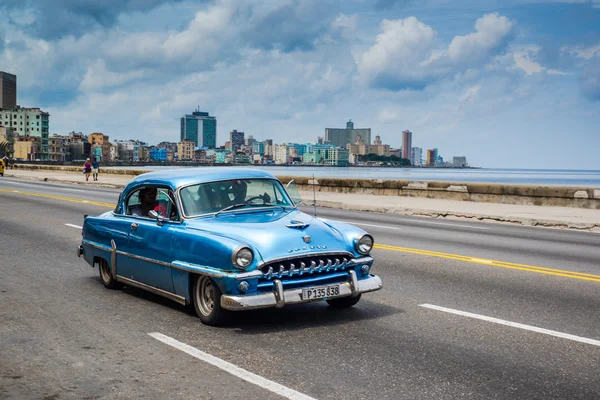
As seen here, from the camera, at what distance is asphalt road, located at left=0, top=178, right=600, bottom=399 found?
16.6ft

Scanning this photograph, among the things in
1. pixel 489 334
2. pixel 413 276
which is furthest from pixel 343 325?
pixel 413 276

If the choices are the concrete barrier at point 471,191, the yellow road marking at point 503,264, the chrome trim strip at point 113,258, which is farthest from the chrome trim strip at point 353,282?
the concrete barrier at point 471,191

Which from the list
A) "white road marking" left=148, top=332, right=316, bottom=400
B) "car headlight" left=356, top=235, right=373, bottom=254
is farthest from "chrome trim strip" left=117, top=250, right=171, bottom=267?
"car headlight" left=356, top=235, right=373, bottom=254

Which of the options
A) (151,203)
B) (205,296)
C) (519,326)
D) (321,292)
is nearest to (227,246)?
(205,296)

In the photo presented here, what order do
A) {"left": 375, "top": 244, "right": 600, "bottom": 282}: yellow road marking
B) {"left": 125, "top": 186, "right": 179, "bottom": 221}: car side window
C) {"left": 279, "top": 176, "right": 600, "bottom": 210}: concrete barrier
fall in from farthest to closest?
{"left": 279, "top": 176, "right": 600, "bottom": 210}: concrete barrier, {"left": 375, "top": 244, "right": 600, "bottom": 282}: yellow road marking, {"left": 125, "top": 186, "right": 179, "bottom": 221}: car side window

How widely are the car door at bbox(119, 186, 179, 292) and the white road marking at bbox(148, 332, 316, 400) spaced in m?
1.00

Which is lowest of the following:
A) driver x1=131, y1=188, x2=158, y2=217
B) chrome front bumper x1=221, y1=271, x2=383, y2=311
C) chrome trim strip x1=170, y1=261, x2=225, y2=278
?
chrome front bumper x1=221, y1=271, x2=383, y2=311

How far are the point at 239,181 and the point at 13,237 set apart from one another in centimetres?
830

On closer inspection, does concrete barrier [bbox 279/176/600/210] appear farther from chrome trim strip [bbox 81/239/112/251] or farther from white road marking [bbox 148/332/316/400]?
white road marking [bbox 148/332/316/400]

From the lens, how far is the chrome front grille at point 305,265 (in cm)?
655

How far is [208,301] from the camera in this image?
698cm

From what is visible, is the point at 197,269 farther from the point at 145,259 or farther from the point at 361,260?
the point at 361,260

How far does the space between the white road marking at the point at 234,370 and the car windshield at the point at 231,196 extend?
1591 mm

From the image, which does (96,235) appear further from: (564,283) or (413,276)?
(564,283)
